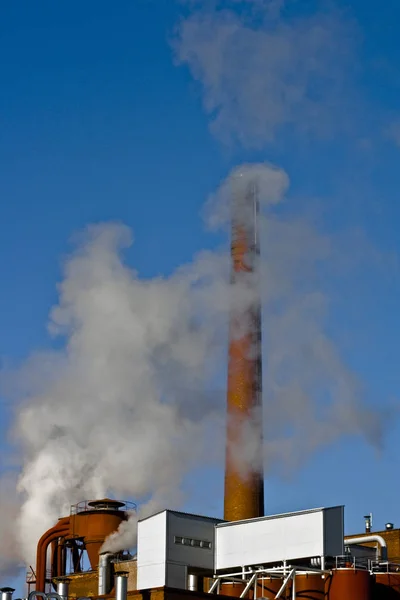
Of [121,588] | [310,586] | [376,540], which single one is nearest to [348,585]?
[310,586]

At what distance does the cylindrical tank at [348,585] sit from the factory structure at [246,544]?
0.10 ft

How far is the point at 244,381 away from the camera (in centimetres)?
4416

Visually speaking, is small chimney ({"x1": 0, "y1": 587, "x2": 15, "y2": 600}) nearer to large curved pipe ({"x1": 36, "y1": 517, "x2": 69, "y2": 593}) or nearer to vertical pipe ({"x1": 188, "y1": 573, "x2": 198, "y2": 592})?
vertical pipe ({"x1": 188, "y1": 573, "x2": 198, "y2": 592})

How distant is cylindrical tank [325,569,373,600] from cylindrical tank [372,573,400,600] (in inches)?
50.7

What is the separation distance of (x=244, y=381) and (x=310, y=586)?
31.7 ft

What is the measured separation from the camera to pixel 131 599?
34.5 metres

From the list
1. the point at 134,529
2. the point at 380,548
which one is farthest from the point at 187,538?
the point at 134,529

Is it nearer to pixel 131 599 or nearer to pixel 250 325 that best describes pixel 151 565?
pixel 131 599

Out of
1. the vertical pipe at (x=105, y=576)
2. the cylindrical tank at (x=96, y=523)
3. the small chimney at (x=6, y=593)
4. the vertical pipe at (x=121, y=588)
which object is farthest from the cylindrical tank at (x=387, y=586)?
the cylindrical tank at (x=96, y=523)

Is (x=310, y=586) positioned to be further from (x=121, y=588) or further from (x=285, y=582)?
(x=121, y=588)

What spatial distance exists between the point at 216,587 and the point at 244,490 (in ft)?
17.9

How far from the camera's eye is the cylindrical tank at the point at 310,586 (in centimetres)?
3634

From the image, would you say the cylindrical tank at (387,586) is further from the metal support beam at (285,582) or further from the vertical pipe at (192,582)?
the vertical pipe at (192,582)

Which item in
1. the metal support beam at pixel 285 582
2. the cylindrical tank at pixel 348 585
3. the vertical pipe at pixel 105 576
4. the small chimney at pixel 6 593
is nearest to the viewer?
the small chimney at pixel 6 593
